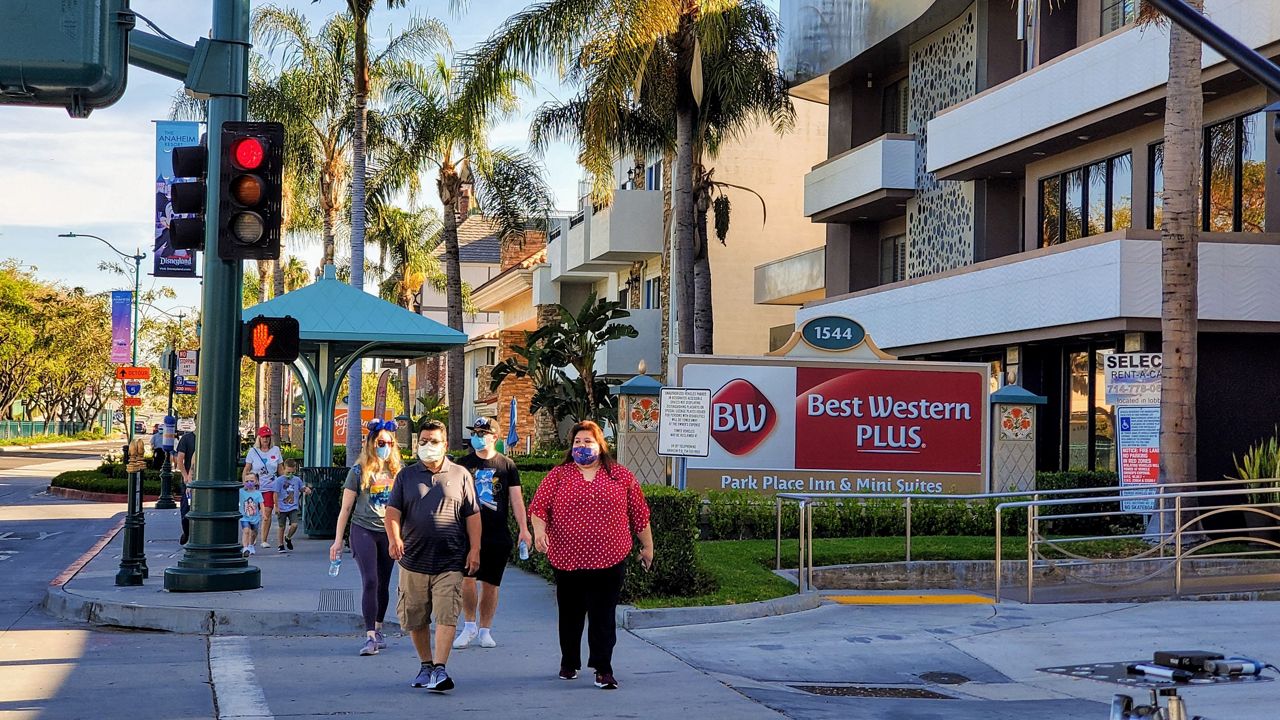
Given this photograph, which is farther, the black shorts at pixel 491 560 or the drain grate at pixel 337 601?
the drain grate at pixel 337 601

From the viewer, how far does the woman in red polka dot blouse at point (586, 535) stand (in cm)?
995

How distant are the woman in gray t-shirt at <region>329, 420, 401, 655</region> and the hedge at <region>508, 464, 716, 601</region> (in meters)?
2.94

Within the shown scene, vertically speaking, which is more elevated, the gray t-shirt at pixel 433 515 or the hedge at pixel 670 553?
the gray t-shirt at pixel 433 515

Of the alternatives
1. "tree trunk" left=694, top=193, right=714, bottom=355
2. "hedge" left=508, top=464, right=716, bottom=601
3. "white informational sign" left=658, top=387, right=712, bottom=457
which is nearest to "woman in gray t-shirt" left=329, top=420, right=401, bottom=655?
"hedge" left=508, top=464, right=716, bottom=601

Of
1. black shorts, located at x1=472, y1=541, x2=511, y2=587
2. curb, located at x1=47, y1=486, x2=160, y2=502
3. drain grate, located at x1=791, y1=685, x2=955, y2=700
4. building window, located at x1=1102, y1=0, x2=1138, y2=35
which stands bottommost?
curb, located at x1=47, y1=486, x2=160, y2=502

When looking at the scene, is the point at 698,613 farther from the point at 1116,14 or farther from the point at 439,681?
the point at 1116,14

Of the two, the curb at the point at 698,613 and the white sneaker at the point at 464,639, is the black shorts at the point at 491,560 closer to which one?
the white sneaker at the point at 464,639

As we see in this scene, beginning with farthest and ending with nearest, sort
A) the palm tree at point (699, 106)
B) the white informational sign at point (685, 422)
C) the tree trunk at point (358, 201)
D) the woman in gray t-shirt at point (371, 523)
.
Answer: the tree trunk at point (358, 201)
the palm tree at point (699, 106)
the white informational sign at point (685, 422)
the woman in gray t-shirt at point (371, 523)

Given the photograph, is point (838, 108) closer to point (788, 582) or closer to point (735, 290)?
point (735, 290)

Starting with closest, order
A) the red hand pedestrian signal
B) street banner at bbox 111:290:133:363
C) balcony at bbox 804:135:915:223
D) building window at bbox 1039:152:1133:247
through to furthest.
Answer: the red hand pedestrian signal → building window at bbox 1039:152:1133:247 → balcony at bbox 804:135:915:223 → street banner at bbox 111:290:133:363

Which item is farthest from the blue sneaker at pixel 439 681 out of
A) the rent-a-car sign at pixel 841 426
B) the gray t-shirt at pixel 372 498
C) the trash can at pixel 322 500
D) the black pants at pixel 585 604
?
the rent-a-car sign at pixel 841 426

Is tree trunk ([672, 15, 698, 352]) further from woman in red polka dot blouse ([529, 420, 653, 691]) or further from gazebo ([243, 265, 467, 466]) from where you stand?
woman in red polka dot blouse ([529, 420, 653, 691])

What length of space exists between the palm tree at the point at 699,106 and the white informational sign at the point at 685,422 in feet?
30.4

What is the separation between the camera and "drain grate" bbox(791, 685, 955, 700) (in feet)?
32.7
